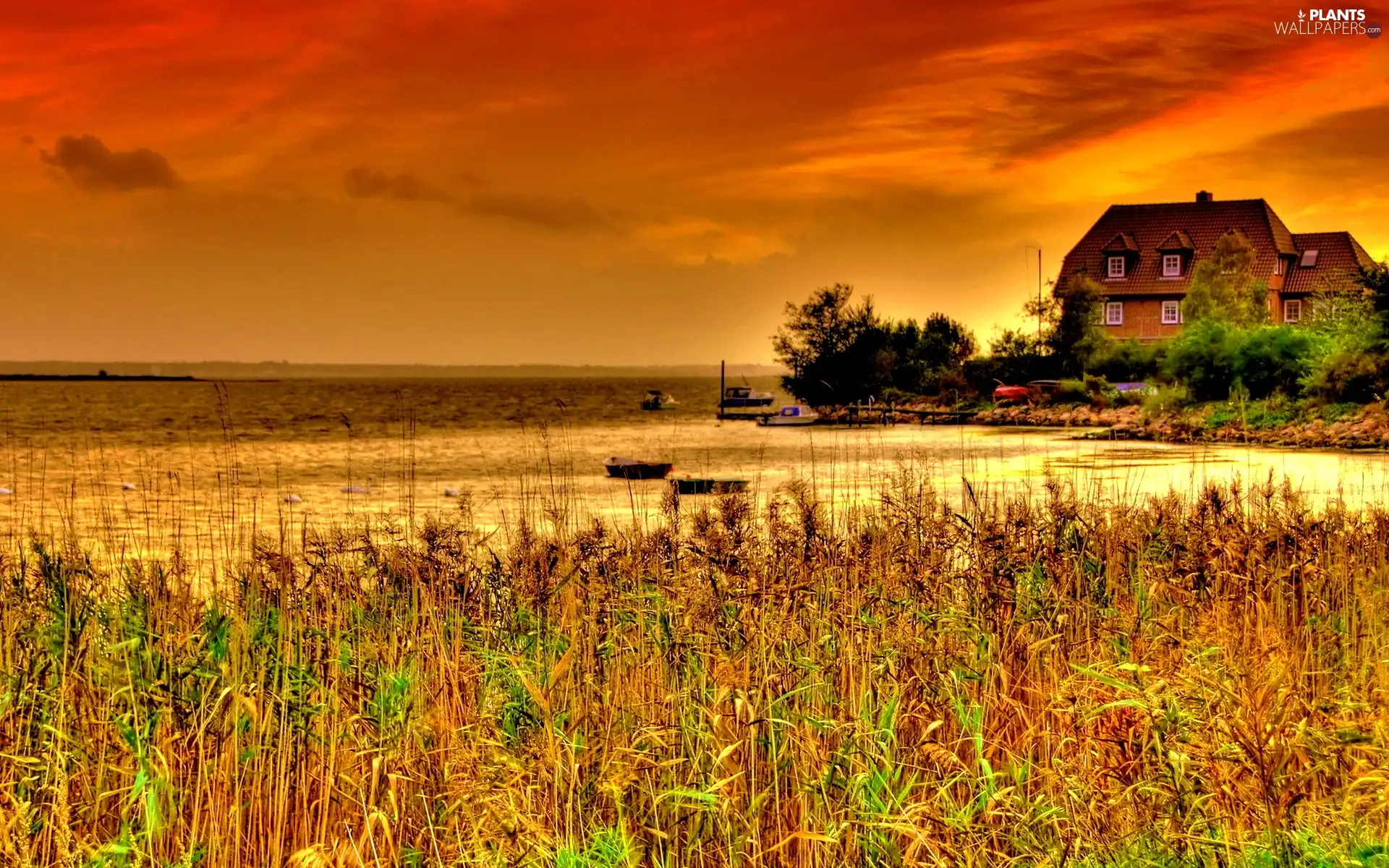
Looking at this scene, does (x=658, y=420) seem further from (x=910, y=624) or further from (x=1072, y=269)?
(x=910, y=624)

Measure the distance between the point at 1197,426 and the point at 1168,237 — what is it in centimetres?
2279

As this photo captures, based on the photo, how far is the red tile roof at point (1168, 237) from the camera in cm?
5769

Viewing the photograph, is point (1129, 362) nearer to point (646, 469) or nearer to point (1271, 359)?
point (1271, 359)

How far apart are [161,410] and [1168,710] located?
356 ft

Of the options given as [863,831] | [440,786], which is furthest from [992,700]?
[440,786]

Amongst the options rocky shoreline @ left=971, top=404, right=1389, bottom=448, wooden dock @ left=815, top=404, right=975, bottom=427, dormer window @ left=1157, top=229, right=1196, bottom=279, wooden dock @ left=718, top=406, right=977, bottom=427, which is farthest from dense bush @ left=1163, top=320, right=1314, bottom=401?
dormer window @ left=1157, top=229, right=1196, bottom=279

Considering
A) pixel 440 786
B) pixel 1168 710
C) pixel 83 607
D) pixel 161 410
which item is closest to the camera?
pixel 1168 710

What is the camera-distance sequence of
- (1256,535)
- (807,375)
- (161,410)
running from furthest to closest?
(161,410)
(807,375)
(1256,535)

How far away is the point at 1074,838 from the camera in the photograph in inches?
157

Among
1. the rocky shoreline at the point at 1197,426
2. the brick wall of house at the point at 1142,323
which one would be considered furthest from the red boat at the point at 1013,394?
the brick wall of house at the point at 1142,323

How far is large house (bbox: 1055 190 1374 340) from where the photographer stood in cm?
5759

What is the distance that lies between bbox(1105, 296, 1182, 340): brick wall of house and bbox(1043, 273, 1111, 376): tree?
3.67 meters

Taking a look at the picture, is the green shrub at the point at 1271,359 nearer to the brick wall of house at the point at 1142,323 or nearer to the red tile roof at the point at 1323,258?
the brick wall of house at the point at 1142,323

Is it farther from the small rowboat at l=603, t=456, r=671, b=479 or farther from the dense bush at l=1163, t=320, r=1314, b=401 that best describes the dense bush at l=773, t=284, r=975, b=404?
the small rowboat at l=603, t=456, r=671, b=479
